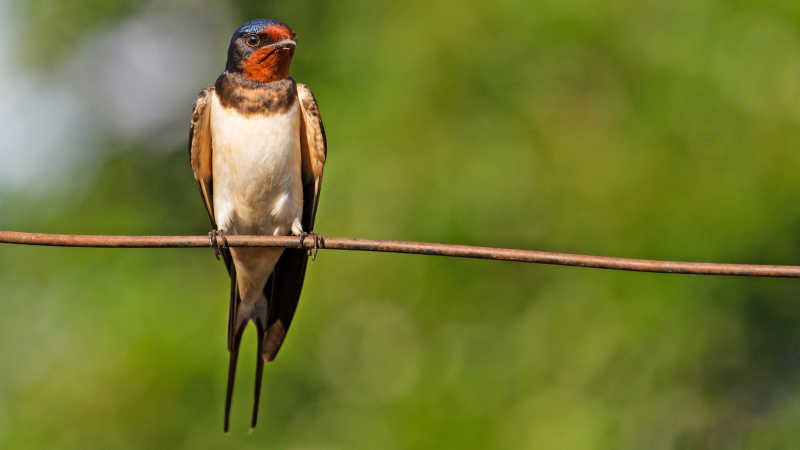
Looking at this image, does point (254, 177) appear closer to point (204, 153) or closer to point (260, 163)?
point (260, 163)

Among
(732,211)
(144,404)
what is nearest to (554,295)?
(732,211)

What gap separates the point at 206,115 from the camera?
12.4ft

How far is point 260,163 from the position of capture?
3.65m

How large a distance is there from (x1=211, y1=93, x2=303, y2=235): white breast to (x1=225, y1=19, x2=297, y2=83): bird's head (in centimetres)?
15

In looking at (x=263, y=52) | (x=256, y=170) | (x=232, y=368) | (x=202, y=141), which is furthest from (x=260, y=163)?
(x=232, y=368)

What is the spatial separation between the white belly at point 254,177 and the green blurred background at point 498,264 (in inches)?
87.0

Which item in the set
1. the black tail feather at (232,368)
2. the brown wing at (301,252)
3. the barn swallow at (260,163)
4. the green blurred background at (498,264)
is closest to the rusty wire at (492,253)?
the black tail feather at (232,368)

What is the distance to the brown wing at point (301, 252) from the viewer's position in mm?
3793

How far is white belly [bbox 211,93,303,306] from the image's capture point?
143 inches

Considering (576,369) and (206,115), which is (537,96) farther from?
(206,115)

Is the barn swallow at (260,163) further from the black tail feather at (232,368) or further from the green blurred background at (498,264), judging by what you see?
the green blurred background at (498,264)

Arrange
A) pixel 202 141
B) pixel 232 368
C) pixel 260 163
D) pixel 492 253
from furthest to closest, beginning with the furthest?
pixel 202 141
pixel 260 163
pixel 232 368
pixel 492 253

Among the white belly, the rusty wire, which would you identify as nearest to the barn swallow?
the white belly

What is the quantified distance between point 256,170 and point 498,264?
10.8 feet
